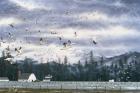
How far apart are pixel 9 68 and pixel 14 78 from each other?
488cm

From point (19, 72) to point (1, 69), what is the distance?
807cm

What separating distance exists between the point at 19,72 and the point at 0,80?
11298 mm

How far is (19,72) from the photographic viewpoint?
19750 cm

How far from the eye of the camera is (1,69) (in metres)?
199

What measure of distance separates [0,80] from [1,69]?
35.8 ft

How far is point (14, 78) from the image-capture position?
195875 millimetres

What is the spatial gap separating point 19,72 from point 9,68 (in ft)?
14.9

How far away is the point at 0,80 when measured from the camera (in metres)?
189

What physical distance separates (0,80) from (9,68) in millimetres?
9729

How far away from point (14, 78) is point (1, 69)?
25.0 feet
